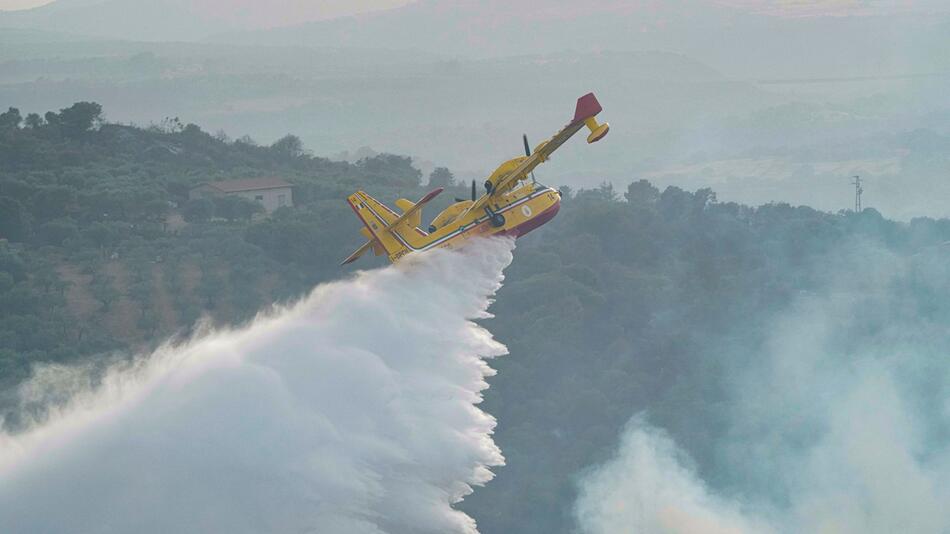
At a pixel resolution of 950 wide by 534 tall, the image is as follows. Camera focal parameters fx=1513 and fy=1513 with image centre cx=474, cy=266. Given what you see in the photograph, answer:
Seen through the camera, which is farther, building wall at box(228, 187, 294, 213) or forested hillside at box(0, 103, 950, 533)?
building wall at box(228, 187, 294, 213)

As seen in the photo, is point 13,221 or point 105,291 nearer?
point 105,291

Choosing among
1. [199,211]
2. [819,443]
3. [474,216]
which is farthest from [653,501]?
[199,211]

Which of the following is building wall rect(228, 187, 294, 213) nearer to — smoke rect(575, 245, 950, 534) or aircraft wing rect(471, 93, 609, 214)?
smoke rect(575, 245, 950, 534)

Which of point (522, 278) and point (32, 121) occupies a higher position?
point (32, 121)

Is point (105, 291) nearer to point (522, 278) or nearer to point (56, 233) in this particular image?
point (56, 233)

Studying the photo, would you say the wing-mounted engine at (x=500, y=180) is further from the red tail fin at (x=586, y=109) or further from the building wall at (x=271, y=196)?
the building wall at (x=271, y=196)

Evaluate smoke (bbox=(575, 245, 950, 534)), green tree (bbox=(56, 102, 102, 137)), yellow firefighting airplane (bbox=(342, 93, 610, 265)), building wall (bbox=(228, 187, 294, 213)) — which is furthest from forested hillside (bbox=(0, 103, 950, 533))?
yellow firefighting airplane (bbox=(342, 93, 610, 265))

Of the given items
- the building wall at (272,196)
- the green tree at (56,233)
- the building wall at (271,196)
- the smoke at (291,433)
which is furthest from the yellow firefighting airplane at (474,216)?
the building wall at (272,196)
